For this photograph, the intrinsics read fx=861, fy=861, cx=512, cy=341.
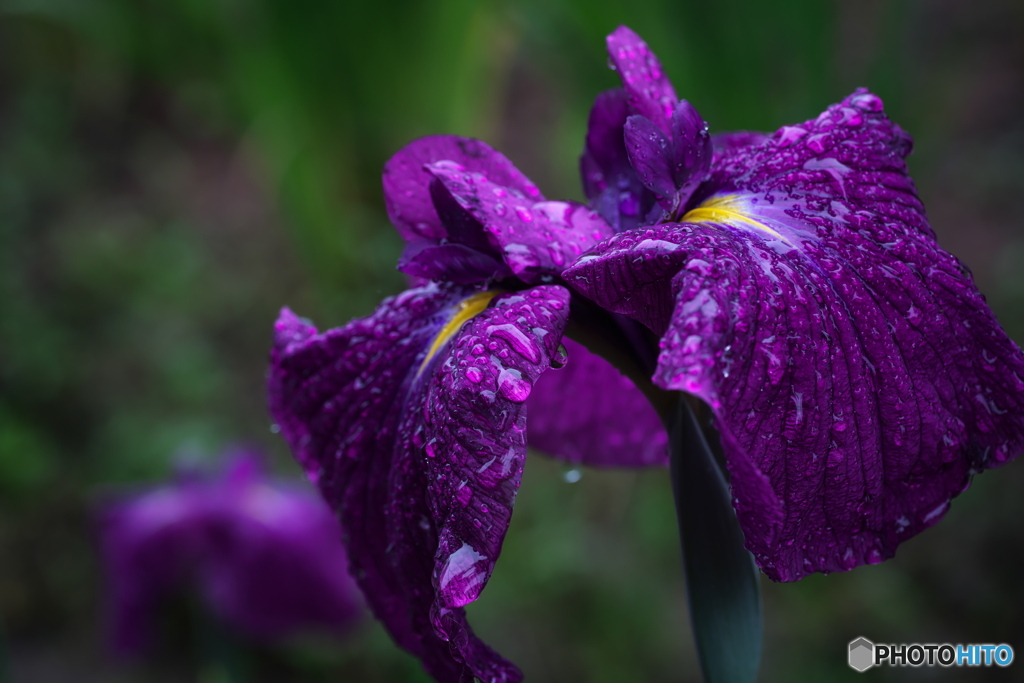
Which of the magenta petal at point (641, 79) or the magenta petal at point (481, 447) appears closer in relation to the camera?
the magenta petal at point (481, 447)

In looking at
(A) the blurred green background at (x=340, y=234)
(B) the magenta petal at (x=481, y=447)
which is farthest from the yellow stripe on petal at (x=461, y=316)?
(A) the blurred green background at (x=340, y=234)

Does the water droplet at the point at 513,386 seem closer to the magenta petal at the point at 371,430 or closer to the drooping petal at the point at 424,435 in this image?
the drooping petal at the point at 424,435

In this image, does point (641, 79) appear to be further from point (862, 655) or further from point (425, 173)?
point (862, 655)

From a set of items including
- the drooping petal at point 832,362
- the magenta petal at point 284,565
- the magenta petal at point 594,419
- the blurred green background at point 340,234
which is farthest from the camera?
the blurred green background at point 340,234

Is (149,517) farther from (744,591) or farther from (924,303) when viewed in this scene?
(924,303)

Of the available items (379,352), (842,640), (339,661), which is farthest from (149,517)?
(842,640)

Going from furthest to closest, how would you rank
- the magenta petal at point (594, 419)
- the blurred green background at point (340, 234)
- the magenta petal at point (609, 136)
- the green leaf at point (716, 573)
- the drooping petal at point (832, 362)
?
the blurred green background at point (340, 234) → the magenta petal at point (594, 419) → the magenta petal at point (609, 136) → the green leaf at point (716, 573) → the drooping petal at point (832, 362)

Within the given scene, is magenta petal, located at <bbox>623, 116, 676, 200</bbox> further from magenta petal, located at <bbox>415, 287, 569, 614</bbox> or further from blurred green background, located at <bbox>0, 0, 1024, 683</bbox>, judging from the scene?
blurred green background, located at <bbox>0, 0, 1024, 683</bbox>

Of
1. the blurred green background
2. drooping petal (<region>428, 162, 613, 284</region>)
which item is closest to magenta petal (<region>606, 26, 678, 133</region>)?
drooping petal (<region>428, 162, 613, 284</region>)

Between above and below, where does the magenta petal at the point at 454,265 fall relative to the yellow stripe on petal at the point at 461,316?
above
